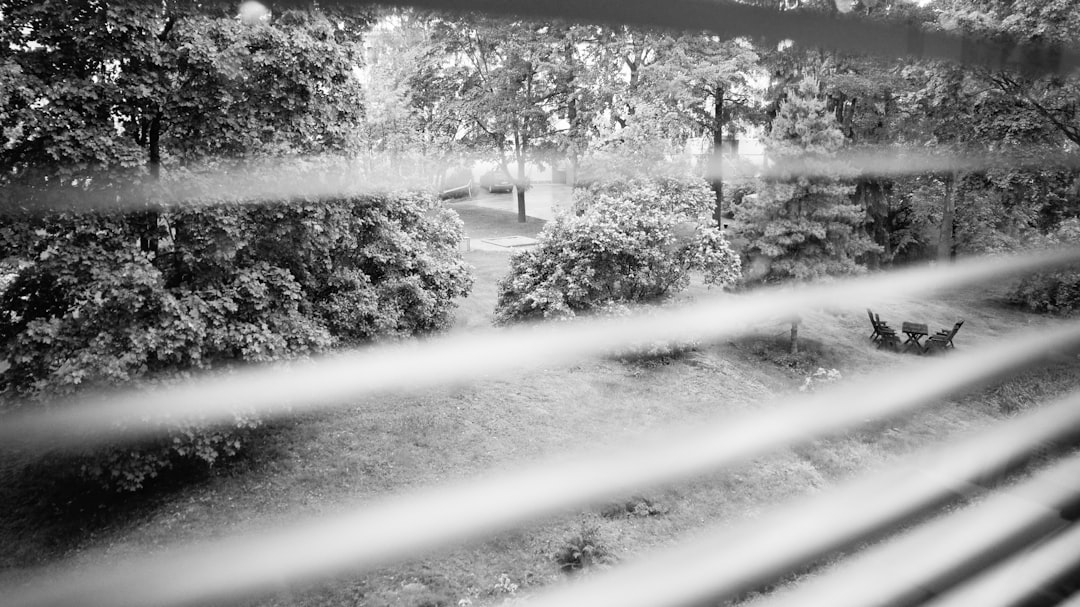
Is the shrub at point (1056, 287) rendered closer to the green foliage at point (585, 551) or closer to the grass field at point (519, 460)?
the grass field at point (519, 460)

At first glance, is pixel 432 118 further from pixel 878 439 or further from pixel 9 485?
pixel 9 485

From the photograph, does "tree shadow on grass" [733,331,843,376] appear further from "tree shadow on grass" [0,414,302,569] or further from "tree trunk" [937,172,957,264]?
→ "tree shadow on grass" [0,414,302,569]

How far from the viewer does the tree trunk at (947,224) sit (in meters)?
1.70

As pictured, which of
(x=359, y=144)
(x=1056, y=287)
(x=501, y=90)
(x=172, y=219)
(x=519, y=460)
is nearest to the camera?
(x=501, y=90)

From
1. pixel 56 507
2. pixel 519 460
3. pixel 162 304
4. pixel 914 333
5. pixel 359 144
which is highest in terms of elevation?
pixel 359 144

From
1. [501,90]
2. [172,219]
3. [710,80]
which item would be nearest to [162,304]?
[172,219]

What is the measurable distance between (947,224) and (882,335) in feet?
1.34

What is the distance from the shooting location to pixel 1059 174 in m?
1.16

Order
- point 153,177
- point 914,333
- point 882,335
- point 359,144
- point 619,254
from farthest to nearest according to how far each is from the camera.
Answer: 1. point 619,254
2. point 359,144
3. point 882,335
4. point 914,333
5. point 153,177

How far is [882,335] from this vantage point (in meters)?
1.89

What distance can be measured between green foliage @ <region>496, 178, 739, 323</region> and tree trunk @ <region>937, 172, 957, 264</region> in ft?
2.52

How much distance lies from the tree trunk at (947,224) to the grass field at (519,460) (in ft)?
0.75

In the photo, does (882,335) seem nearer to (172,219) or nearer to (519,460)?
(519,460)

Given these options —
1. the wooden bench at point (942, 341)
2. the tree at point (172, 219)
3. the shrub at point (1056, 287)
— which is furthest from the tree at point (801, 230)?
the tree at point (172, 219)
